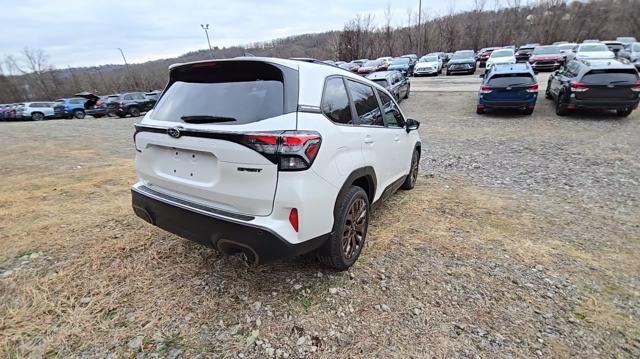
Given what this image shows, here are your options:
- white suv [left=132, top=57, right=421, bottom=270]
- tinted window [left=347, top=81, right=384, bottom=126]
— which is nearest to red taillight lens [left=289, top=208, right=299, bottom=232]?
white suv [left=132, top=57, right=421, bottom=270]

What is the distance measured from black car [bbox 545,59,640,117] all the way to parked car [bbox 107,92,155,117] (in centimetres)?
2225

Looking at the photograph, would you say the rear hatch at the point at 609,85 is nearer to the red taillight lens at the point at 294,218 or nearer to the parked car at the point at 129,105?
the red taillight lens at the point at 294,218

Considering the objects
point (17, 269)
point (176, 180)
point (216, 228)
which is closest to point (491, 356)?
point (216, 228)

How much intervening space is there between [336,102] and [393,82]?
1233 centimetres

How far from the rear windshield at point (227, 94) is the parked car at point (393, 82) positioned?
11205 mm

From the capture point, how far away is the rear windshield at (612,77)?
873cm

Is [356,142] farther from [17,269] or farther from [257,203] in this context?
[17,269]

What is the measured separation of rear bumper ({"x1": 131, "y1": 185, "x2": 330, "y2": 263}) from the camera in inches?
82.5

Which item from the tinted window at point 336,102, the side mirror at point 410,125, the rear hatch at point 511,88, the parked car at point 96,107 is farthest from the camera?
the parked car at point 96,107

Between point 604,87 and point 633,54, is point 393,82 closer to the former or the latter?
point 604,87

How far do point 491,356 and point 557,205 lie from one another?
121 inches

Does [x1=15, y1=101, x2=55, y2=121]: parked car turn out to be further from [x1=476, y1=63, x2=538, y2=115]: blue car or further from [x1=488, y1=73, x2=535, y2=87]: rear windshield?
[x1=488, y1=73, x2=535, y2=87]: rear windshield

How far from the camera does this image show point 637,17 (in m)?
42.0

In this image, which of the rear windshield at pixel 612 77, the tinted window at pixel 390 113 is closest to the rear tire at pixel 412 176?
the tinted window at pixel 390 113
